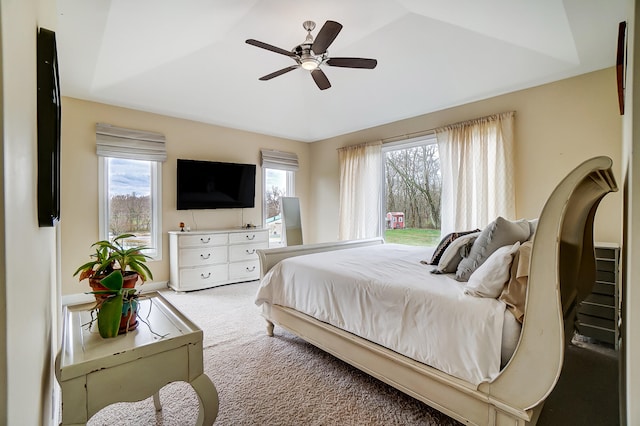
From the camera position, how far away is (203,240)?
172 inches

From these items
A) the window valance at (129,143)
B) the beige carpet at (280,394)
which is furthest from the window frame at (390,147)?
the window valance at (129,143)

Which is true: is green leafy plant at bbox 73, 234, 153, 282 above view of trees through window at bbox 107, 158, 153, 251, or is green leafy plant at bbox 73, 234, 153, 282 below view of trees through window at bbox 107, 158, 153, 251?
below

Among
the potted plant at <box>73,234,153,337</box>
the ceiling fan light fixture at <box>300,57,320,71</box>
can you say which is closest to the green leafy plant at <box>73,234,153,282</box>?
the potted plant at <box>73,234,153,337</box>

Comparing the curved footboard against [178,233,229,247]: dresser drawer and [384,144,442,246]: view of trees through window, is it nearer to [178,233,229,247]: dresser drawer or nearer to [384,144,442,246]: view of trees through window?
[384,144,442,246]: view of trees through window

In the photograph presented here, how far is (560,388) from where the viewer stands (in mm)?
2016

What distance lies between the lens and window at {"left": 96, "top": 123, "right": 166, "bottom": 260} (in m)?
3.93

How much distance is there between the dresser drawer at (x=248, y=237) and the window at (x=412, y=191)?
2.05 meters

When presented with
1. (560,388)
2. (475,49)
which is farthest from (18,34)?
(475,49)

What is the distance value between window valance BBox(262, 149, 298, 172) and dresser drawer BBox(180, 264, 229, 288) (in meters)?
2.01

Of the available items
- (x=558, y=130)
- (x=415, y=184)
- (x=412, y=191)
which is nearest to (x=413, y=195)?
(x=412, y=191)

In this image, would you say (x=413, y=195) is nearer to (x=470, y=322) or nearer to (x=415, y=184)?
(x=415, y=184)

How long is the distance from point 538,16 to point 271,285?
314 centimetres

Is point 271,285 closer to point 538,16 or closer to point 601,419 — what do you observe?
point 601,419

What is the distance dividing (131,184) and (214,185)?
112 centimetres
